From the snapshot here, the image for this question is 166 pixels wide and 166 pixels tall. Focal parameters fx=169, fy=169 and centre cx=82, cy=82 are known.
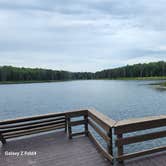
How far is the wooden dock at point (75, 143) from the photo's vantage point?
2.97 meters

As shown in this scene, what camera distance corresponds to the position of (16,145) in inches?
157

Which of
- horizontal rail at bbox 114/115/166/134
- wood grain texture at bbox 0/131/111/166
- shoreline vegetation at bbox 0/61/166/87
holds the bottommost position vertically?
wood grain texture at bbox 0/131/111/166

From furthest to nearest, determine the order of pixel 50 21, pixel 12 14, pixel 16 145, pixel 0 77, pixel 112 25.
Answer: pixel 0 77, pixel 112 25, pixel 50 21, pixel 12 14, pixel 16 145

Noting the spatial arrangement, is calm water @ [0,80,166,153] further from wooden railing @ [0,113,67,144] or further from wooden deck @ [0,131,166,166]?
wooden railing @ [0,113,67,144]

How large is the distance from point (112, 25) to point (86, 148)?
1056cm

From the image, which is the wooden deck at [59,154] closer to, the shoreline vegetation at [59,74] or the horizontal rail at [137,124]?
the horizontal rail at [137,124]

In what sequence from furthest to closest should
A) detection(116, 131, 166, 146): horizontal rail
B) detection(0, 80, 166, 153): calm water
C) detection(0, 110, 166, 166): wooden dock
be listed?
detection(0, 80, 166, 153): calm water < detection(0, 110, 166, 166): wooden dock < detection(116, 131, 166, 146): horizontal rail

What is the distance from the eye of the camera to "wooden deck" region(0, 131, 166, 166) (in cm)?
→ 308

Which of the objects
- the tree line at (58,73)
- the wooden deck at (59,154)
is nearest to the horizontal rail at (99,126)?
the wooden deck at (59,154)

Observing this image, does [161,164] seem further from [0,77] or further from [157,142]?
[0,77]

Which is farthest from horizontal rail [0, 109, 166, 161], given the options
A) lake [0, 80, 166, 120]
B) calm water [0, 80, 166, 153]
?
lake [0, 80, 166, 120]

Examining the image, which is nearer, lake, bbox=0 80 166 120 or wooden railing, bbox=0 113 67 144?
wooden railing, bbox=0 113 67 144

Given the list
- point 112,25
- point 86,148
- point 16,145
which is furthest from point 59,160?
point 112,25

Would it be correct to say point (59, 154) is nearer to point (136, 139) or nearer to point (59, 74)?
point (136, 139)
